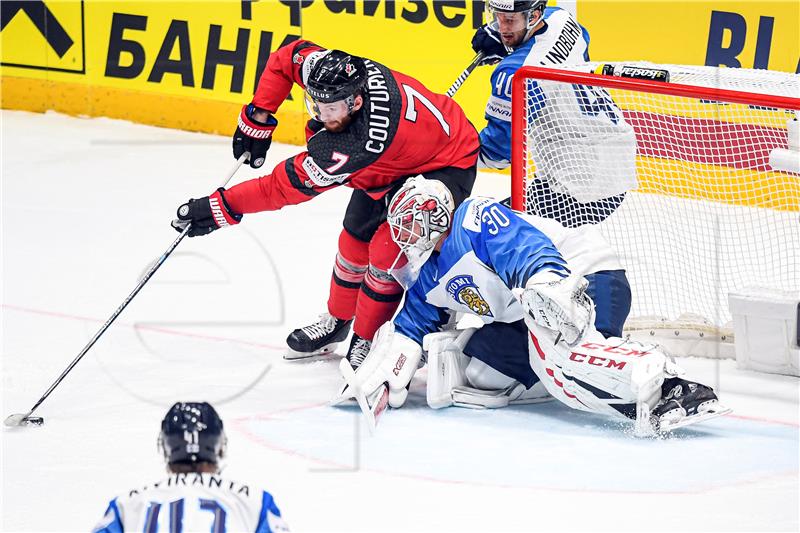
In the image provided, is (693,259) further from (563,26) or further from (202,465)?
(202,465)

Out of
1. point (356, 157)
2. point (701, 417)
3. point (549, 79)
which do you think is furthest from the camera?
point (549, 79)

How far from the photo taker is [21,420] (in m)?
4.11

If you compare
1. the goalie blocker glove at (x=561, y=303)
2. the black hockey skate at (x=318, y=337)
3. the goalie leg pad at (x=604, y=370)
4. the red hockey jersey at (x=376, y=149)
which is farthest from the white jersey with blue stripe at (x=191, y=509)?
the black hockey skate at (x=318, y=337)

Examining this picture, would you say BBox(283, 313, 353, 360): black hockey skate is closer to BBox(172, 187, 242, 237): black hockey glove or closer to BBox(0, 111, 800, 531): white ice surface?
BBox(0, 111, 800, 531): white ice surface

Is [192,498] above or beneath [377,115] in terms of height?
beneath

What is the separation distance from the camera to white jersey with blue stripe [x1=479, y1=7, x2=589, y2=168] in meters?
4.96

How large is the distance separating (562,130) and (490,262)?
3.47 feet

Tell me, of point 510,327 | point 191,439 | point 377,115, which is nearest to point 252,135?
point 377,115

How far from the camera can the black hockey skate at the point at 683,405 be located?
390 centimetres

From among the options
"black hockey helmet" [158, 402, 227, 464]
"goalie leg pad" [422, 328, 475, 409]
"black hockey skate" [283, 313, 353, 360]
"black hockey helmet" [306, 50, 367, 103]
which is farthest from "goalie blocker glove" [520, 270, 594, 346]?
"black hockey helmet" [158, 402, 227, 464]

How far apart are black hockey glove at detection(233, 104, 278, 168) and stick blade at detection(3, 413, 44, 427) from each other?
1.21 metres

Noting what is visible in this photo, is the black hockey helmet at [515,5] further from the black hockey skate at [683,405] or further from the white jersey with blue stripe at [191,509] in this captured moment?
the white jersey with blue stripe at [191,509]

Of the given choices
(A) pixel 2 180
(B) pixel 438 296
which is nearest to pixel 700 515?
(B) pixel 438 296

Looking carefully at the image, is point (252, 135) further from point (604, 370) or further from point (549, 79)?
point (604, 370)
